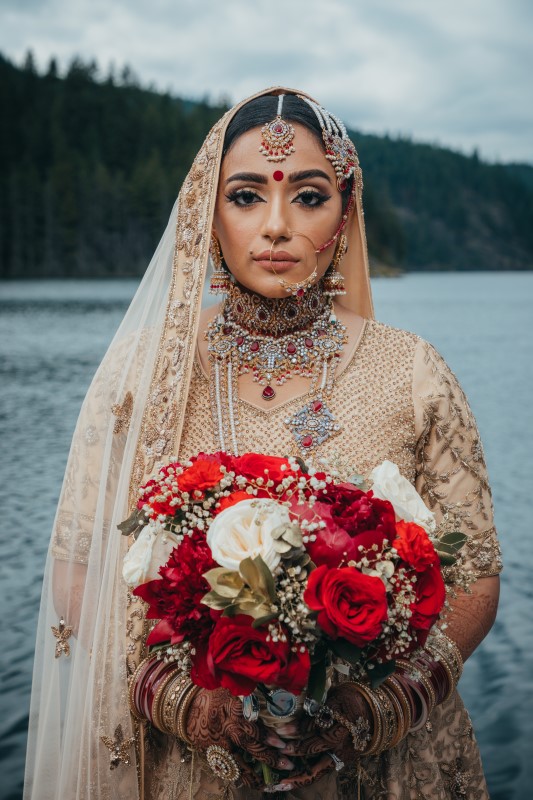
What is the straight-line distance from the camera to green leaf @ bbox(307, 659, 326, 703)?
169 cm

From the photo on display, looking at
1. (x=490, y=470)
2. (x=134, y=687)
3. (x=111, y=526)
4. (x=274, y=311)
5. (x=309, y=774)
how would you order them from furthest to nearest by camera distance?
(x=490, y=470)
(x=274, y=311)
(x=111, y=526)
(x=134, y=687)
(x=309, y=774)

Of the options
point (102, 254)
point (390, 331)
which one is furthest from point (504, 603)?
point (102, 254)

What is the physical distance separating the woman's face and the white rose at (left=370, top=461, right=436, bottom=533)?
716 mm

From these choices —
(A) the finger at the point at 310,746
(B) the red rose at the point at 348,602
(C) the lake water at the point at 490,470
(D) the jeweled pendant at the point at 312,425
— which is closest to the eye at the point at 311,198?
(D) the jeweled pendant at the point at 312,425

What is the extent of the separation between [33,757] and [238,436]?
1020 millimetres

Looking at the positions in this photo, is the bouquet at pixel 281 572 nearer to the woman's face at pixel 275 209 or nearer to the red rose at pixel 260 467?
the red rose at pixel 260 467

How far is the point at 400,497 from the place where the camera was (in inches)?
71.9

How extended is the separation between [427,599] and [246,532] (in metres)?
0.38

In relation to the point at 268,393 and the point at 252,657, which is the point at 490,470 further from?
the point at 252,657

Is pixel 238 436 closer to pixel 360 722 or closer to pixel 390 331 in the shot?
pixel 390 331

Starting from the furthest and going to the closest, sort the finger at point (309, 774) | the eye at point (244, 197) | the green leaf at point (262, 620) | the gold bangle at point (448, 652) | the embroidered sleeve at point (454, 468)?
1. the eye at point (244, 197)
2. the embroidered sleeve at point (454, 468)
3. the gold bangle at point (448, 652)
4. the finger at point (309, 774)
5. the green leaf at point (262, 620)

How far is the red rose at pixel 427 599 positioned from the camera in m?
1.70

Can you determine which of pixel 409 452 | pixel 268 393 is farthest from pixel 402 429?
pixel 268 393

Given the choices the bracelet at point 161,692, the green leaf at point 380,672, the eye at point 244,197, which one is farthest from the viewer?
the eye at point 244,197
